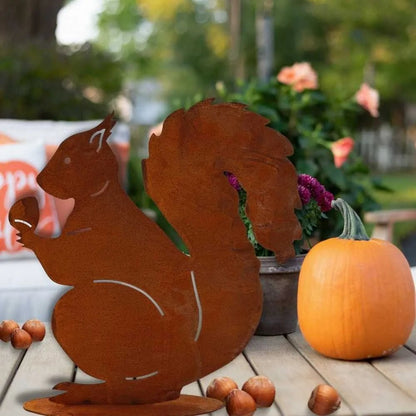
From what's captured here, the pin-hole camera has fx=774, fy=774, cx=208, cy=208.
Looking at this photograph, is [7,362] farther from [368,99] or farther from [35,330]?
[368,99]

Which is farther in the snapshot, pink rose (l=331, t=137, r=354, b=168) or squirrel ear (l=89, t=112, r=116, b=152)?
pink rose (l=331, t=137, r=354, b=168)

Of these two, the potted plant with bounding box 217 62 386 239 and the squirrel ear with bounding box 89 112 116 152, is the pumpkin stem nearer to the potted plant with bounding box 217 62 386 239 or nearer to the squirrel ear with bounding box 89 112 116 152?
the squirrel ear with bounding box 89 112 116 152

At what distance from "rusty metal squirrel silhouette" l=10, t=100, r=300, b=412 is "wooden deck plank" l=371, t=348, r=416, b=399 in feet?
1.11

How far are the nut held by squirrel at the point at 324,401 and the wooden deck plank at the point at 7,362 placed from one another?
0.60 meters

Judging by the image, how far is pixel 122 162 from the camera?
379cm

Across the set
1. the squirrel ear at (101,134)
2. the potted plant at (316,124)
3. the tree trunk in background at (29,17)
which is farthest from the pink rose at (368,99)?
the tree trunk in background at (29,17)

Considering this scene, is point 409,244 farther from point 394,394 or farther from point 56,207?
point 394,394

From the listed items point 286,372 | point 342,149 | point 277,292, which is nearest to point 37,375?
point 286,372

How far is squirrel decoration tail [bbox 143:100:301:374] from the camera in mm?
1452

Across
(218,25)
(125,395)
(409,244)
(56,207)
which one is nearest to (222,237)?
(125,395)

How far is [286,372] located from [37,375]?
0.53 metres

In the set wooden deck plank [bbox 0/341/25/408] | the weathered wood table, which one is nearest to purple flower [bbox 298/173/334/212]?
the weathered wood table

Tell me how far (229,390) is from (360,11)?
16.0m

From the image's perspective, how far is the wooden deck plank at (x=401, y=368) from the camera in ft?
5.11
